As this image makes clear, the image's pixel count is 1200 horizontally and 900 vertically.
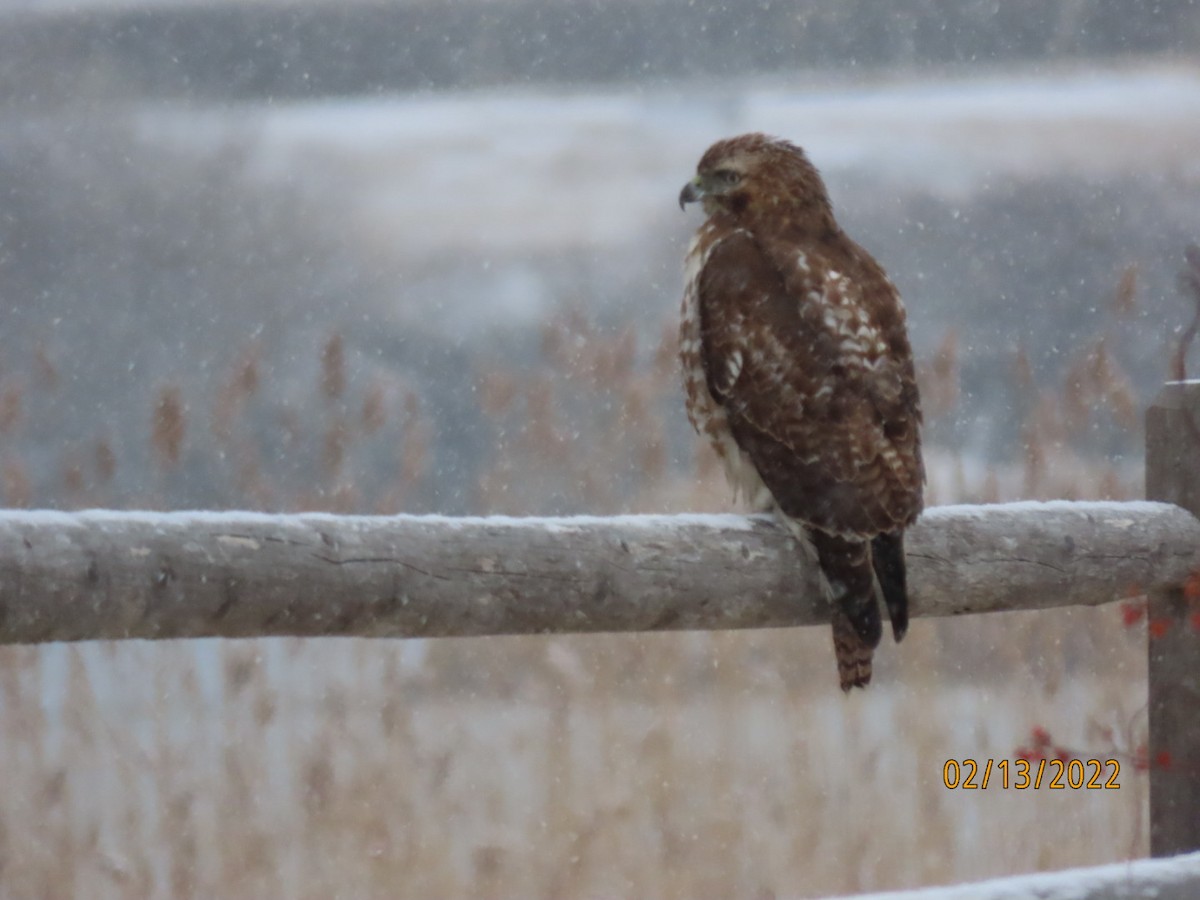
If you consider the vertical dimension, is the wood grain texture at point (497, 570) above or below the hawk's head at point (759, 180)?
below

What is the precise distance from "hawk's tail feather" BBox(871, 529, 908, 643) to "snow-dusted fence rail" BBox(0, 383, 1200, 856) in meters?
0.04

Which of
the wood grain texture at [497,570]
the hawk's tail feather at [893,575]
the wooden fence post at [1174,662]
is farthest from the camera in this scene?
the wooden fence post at [1174,662]

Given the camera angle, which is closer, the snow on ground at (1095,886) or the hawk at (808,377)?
the snow on ground at (1095,886)

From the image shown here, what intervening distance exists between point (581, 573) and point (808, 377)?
0.69m

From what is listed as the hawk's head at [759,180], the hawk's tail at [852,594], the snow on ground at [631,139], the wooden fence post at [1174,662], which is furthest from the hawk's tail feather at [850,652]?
the snow on ground at [631,139]

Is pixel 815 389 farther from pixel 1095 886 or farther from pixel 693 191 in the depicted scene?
pixel 1095 886

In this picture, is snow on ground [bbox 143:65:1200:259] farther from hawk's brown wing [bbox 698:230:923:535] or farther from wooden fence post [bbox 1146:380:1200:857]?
wooden fence post [bbox 1146:380:1200:857]

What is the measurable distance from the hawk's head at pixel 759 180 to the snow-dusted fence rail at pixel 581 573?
2.28 ft

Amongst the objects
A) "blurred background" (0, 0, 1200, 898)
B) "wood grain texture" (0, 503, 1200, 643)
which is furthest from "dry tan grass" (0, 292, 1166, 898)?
"wood grain texture" (0, 503, 1200, 643)

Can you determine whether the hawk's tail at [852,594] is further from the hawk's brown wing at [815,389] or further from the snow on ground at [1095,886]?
the snow on ground at [1095,886]

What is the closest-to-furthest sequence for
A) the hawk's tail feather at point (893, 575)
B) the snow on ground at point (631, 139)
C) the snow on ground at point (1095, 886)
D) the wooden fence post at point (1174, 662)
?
the snow on ground at point (1095, 886)
the hawk's tail feather at point (893, 575)
the wooden fence post at point (1174, 662)
the snow on ground at point (631, 139)

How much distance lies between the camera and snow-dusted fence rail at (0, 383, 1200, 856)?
1.52 meters

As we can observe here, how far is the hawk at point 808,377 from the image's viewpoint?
7.10ft

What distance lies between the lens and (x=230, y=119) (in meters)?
6.42
